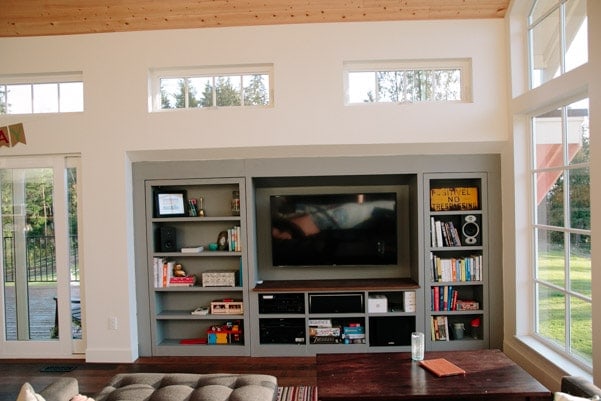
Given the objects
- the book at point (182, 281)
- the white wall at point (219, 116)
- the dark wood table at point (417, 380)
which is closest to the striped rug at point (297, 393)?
the dark wood table at point (417, 380)

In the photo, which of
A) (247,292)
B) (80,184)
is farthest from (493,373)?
(80,184)

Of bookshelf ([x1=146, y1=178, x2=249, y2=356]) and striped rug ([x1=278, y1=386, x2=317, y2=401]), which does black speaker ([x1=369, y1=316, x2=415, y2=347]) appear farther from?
bookshelf ([x1=146, y1=178, x2=249, y2=356])

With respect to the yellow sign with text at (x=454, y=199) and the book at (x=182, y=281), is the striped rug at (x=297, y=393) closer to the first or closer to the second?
the book at (x=182, y=281)

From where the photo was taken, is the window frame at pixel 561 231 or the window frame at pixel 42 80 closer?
the window frame at pixel 561 231

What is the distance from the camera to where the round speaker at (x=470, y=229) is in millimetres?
4105

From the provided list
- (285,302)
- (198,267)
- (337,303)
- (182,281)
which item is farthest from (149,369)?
(337,303)

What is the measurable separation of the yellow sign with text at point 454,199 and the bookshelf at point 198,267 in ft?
6.17

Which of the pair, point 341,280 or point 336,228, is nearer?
point 336,228

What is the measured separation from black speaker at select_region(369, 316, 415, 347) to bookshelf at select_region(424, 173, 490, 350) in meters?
0.18

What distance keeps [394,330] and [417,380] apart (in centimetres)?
163

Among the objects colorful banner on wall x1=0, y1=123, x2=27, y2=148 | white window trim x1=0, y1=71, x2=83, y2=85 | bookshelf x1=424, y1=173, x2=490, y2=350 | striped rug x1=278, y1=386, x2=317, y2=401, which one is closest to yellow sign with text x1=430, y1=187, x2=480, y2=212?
bookshelf x1=424, y1=173, x2=490, y2=350

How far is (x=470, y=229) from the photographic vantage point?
4117 mm

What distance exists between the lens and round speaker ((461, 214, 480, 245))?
4.11m

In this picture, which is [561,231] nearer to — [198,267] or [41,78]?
Answer: [198,267]
